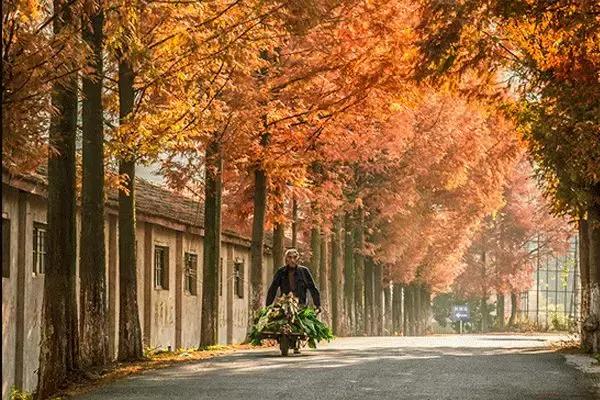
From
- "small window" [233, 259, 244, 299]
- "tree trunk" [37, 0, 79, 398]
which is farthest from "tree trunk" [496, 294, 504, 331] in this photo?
"tree trunk" [37, 0, 79, 398]

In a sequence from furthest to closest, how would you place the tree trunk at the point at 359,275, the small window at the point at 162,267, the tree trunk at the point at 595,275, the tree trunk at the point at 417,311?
the tree trunk at the point at 417,311 → the tree trunk at the point at 359,275 → the small window at the point at 162,267 → the tree trunk at the point at 595,275

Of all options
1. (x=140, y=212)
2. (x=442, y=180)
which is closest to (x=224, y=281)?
(x=442, y=180)

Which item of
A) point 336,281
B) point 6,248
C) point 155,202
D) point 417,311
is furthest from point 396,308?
point 6,248

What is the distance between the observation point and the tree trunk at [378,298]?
54594mm

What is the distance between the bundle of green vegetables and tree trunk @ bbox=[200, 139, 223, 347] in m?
5.05

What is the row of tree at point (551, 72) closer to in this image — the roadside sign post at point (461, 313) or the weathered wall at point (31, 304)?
the weathered wall at point (31, 304)

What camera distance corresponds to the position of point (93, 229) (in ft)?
58.3

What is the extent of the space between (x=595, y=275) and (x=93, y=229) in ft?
32.4

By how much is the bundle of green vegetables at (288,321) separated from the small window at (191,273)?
13.0 meters

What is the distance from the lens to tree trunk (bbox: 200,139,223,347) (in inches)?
1017

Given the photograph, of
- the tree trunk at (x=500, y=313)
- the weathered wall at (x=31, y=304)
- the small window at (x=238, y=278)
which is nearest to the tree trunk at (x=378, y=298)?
the small window at (x=238, y=278)

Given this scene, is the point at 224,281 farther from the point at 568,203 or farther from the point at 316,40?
the point at 568,203

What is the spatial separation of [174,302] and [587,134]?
1827 cm

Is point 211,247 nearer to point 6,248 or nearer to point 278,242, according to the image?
point 6,248
